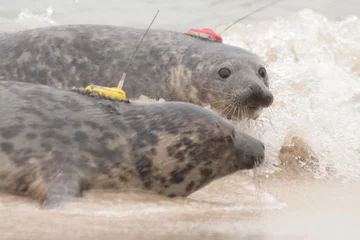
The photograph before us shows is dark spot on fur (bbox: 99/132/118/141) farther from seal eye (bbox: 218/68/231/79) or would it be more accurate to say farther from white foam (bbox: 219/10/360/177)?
seal eye (bbox: 218/68/231/79)

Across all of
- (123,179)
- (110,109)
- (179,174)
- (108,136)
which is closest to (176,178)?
(179,174)

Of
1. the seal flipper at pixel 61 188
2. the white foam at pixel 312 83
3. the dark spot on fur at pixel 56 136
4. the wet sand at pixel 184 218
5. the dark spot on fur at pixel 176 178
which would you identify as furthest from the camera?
the white foam at pixel 312 83

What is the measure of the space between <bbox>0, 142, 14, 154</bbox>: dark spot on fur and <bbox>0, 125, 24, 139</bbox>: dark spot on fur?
42 millimetres

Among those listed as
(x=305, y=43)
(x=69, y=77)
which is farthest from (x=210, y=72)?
(x=305, y=43)

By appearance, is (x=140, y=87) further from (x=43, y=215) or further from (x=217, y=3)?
(x=217, y=3)

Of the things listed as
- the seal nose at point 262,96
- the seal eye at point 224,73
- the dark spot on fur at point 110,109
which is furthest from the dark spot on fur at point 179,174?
the seal eye at point 224,73

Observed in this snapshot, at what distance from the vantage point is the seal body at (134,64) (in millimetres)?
5926

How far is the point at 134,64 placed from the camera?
20.0 feet

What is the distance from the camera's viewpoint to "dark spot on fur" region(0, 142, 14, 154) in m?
3.83

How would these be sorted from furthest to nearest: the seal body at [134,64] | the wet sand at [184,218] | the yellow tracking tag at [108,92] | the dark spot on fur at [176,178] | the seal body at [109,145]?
the seal body at [134,64] < the yellow tracking tag at [108,92] < the dark spot on fur at [176,178] < the seal body at [109,145] < the wet sand at [184,218]

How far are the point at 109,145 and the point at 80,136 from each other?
0.15m

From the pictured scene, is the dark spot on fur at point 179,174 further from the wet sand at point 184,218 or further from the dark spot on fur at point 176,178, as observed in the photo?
the wet sand at point 184,218

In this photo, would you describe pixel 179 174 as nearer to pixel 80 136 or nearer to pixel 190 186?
pixel 190 186

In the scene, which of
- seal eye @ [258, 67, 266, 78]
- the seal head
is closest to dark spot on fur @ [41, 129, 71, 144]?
the seal head
